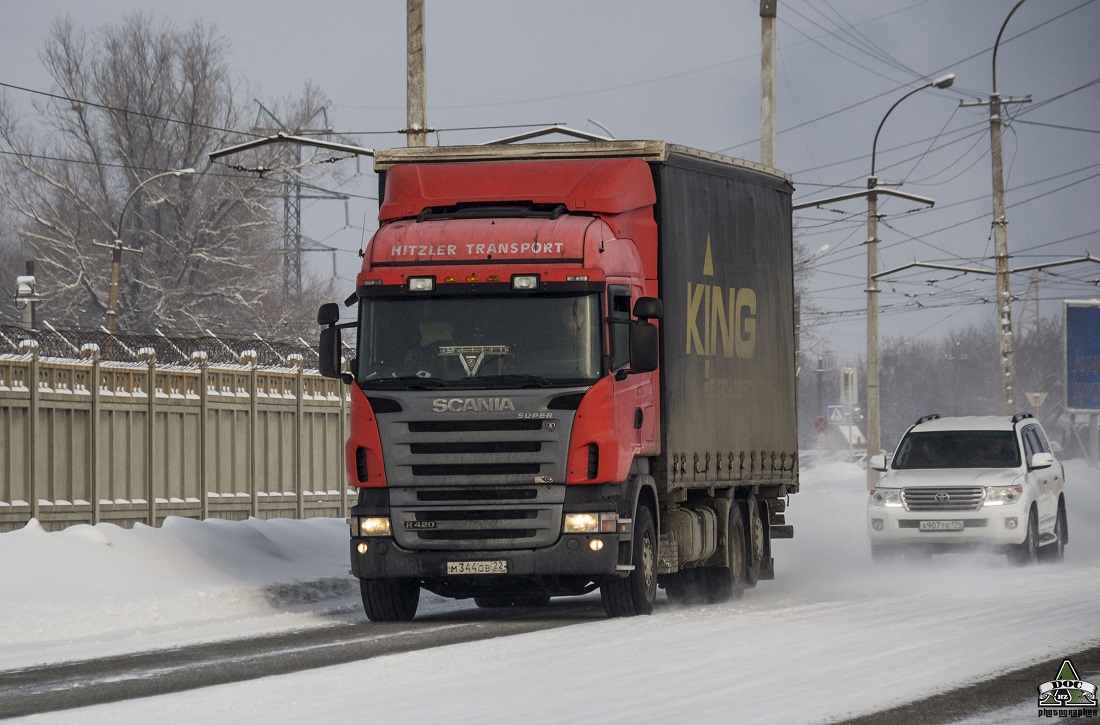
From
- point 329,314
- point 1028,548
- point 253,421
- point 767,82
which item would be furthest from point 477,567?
point 767,82

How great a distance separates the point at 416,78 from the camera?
21562 mm

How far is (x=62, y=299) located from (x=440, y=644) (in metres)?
39.1

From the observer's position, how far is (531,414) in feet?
49.5

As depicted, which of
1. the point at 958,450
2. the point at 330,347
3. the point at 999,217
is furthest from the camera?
the point at 999,217

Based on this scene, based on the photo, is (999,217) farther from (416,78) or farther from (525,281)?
(525,281)

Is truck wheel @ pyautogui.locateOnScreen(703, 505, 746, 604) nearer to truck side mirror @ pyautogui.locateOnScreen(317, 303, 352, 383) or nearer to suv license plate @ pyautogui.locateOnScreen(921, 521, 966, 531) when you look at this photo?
suv license plate @ pyautogui.locateOnScreen(921, 521, 966, 531)

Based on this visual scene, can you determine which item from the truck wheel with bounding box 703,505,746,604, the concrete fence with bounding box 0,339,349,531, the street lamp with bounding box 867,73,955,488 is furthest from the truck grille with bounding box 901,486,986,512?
the street lamp with bounding box 867,73,955,488

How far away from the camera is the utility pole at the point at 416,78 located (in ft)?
69.2

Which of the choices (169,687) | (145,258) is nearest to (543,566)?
(169,687)

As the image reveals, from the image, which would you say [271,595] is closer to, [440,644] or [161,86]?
[440,644]

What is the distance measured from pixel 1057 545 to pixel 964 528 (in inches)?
106

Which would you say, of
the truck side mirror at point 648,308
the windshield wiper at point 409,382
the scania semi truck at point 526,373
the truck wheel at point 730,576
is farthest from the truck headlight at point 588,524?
the truck wheel at point 730,576

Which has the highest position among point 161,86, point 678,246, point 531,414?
point 161,86

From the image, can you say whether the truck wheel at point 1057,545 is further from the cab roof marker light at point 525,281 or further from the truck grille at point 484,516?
the cab roof marker light at point 525,281
